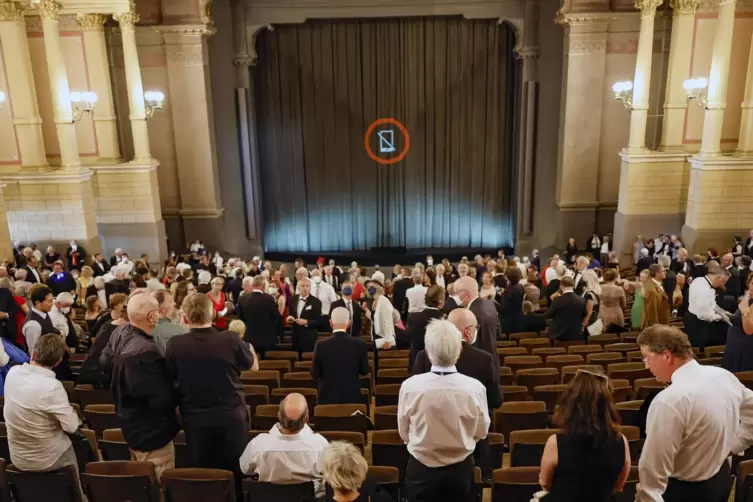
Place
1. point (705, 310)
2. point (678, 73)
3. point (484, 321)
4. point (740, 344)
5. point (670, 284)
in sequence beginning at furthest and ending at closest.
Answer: point (678, 73)
point (670, 284)
point (705, 310)
point (740, 344)
point (484, 321)

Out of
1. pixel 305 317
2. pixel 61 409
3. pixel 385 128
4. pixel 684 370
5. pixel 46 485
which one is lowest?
pixel 305 317

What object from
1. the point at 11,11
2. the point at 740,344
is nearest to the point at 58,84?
the point at 11,11

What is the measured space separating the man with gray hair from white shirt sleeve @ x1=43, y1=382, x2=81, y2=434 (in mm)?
615

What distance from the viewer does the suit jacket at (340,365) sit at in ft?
15.8

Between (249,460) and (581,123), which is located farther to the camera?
(581,123)

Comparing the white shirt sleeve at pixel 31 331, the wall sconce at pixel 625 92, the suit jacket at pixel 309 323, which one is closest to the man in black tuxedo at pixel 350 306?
the suit jacket at pixel 309 323

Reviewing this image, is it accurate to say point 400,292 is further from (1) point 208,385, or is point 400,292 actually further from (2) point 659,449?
(2) point 659,449

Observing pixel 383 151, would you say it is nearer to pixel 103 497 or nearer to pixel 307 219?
pixel 307 219

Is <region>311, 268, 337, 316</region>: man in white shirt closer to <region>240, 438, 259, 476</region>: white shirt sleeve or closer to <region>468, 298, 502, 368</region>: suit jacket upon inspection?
<region>468, 298, 502, 368</region>: suit jacket

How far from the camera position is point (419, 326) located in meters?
5.42

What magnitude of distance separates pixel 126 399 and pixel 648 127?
48.0 ft

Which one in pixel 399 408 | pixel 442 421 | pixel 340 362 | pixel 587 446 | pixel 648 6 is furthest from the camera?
pixel 648 6

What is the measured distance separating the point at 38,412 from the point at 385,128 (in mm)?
14523

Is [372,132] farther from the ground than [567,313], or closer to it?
farther from the ground
